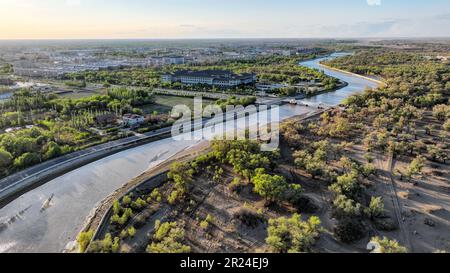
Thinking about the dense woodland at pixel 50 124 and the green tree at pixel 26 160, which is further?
the dense woodland at pixel 50 124

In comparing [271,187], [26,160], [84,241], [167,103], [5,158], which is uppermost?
[167,103]

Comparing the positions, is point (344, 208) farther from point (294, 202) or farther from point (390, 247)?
point (390, 247)

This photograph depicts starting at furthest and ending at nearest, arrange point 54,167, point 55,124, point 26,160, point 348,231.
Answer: point 55,124, point 54,167, point 26,160, point 348,231

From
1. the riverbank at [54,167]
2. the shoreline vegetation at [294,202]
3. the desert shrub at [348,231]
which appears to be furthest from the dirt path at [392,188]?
the riverbank at [54,167]

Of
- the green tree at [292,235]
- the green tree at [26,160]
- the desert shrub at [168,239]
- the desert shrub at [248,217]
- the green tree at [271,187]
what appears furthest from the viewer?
the green tree at [26,160]

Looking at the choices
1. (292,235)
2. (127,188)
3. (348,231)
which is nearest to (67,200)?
(127,188)

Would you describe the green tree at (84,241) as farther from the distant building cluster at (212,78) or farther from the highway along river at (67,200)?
the distant building cluster at (212,78)
